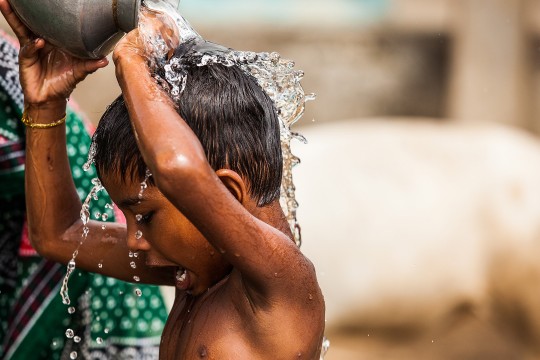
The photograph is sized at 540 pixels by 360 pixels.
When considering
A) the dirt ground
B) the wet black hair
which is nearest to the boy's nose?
the wet black hair

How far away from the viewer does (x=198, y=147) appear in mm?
1814

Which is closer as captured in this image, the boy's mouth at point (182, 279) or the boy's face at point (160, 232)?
the boy's face at point (160, 232)

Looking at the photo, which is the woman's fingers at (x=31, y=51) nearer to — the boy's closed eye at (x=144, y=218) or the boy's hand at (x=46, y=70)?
the boy's hand at (x=46, y=70)

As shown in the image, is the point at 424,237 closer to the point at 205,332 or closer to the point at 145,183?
the point at 205,332

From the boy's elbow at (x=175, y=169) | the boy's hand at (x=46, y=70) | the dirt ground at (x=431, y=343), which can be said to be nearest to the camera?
the boy's elbow at (x=175, y=169)

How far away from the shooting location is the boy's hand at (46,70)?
2.16 metres

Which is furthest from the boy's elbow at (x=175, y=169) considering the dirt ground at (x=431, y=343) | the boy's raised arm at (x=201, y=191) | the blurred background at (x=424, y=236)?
the dirt ground at (x=431, y=343)

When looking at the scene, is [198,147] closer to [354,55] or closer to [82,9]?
[82,9]

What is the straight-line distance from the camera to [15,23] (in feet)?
7.02

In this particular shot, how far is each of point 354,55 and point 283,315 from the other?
6234 mm

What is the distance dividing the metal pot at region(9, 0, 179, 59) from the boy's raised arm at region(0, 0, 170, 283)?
15 cm

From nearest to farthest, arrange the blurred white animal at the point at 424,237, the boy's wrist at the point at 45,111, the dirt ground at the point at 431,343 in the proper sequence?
the boy's wrist at the point at 45,111
the blurred white animal at the point at 424,237
the dirt ground at the point at 431,343

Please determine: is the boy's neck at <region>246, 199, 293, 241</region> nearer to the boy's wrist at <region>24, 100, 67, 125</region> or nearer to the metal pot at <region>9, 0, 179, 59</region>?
the metal pot at <region>9, 0, 179, 59</region>

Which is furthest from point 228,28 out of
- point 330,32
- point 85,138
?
point 85,138
